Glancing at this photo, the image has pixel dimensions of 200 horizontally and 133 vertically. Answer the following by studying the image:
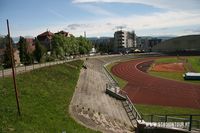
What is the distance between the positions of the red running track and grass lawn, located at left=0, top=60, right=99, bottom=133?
36.2 ft

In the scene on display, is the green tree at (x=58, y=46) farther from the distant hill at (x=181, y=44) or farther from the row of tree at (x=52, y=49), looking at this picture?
the distant hill at (x=181, y=44)

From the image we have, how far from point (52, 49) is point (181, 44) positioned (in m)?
75.4

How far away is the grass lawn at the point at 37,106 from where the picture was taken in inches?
849

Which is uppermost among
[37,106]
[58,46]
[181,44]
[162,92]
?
[58,46]

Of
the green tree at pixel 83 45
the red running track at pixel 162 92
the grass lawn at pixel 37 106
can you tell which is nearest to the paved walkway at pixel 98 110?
the grass lawn at pixel 37 106

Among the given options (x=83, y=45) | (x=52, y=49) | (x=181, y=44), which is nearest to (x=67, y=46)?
(x=52, y=49)

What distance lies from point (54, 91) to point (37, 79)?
14.4ft

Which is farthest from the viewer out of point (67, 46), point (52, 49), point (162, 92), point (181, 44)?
point (181, 44)

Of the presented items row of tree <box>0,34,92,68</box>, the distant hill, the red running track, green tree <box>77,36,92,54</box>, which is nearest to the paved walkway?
the red running track

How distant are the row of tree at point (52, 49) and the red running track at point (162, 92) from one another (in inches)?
1292

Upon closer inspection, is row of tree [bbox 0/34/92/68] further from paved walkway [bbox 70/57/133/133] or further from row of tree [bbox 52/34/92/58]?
paved walkway [bbox 70/57/133/133]

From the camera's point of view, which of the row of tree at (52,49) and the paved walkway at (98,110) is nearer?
the paved walkway at (98,110)

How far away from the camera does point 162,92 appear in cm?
4638

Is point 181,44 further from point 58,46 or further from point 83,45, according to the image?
point 58,46
